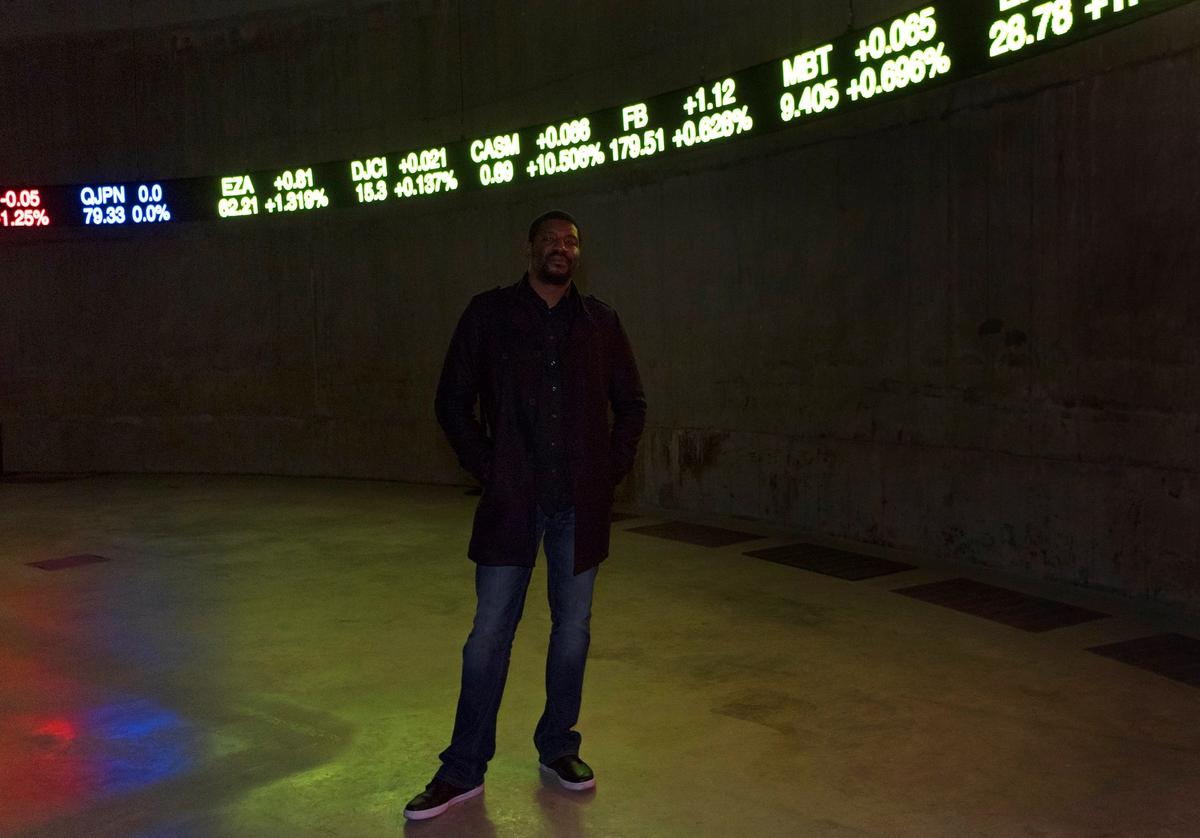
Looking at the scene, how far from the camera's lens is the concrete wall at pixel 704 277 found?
6.30 metres

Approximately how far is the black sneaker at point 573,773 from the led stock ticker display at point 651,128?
4.28 m

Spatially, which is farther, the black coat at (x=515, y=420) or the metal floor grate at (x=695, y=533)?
the metal floor grate at (x=695, y=533)

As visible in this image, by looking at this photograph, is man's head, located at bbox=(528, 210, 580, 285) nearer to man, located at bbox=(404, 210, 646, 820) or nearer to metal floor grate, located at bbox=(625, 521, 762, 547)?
man, located at bbox=(404, 210, 646, 820)

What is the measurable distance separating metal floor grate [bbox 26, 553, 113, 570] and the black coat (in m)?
5.16

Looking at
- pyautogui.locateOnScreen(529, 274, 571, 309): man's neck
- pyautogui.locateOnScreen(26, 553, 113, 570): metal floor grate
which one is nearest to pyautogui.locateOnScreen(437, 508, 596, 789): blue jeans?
pyautogui.locateOnScreen(529, 274, 571, 309): man's neck

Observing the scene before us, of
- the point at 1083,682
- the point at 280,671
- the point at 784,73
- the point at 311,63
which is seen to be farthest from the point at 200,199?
the point at 1083,682

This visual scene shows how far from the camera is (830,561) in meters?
7.63

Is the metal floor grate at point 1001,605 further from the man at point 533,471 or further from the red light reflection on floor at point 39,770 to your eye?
the red light reflection on floor at point 39,770

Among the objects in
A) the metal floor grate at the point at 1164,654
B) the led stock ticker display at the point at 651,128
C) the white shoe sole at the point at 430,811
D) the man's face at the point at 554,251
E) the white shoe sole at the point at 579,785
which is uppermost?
the led stock ticker display at the point at 651,128

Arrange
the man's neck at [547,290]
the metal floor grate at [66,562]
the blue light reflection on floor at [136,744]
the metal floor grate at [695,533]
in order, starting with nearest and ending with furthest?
the man's neck at [547,290] → the blue light reflection on floor at [136,744] → the metal floor grate at [66,562] → the metal floor grate at [695,533]

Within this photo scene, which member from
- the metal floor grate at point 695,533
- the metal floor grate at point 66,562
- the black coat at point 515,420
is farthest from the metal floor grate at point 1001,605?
the metal floor grate at point 66,562

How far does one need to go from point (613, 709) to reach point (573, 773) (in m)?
0.85

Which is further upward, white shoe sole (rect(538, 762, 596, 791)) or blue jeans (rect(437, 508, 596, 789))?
blue jeans (rect(437, 508, 596, 789))

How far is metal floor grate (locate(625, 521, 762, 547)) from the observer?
843 cm
